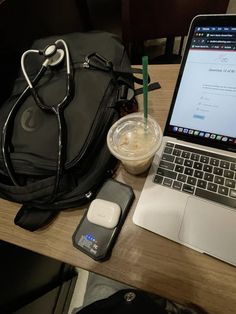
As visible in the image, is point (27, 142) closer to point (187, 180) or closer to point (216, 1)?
point (187, 180)

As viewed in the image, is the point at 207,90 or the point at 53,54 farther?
the point at 53,54

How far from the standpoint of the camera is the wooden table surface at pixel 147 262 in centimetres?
43

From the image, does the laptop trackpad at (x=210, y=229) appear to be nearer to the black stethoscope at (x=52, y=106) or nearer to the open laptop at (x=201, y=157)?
the open laptop at (x=201, y=157)

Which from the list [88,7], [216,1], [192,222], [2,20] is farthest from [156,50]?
[192,222]

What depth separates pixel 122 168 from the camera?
59cm

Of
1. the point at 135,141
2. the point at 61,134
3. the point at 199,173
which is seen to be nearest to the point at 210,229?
the point at 199,173

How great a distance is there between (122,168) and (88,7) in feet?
3.78

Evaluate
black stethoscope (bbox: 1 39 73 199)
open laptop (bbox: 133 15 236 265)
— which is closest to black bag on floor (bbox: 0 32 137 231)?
black stethoscope (bbox: 1 39 73 199)

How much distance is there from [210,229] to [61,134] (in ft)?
1.20

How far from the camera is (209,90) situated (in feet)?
1.63

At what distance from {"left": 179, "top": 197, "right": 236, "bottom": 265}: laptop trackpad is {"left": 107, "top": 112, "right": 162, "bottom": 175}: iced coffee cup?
135 millimetres

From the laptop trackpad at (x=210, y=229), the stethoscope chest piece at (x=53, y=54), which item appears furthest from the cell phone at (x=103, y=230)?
the stethoscope chest piece at (x=53, y=54)

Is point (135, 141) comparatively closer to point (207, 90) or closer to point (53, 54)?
point (207, 90)

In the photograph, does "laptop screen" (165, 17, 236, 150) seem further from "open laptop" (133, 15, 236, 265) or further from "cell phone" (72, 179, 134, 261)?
"cell phone" (72, 179, 134, 261)
